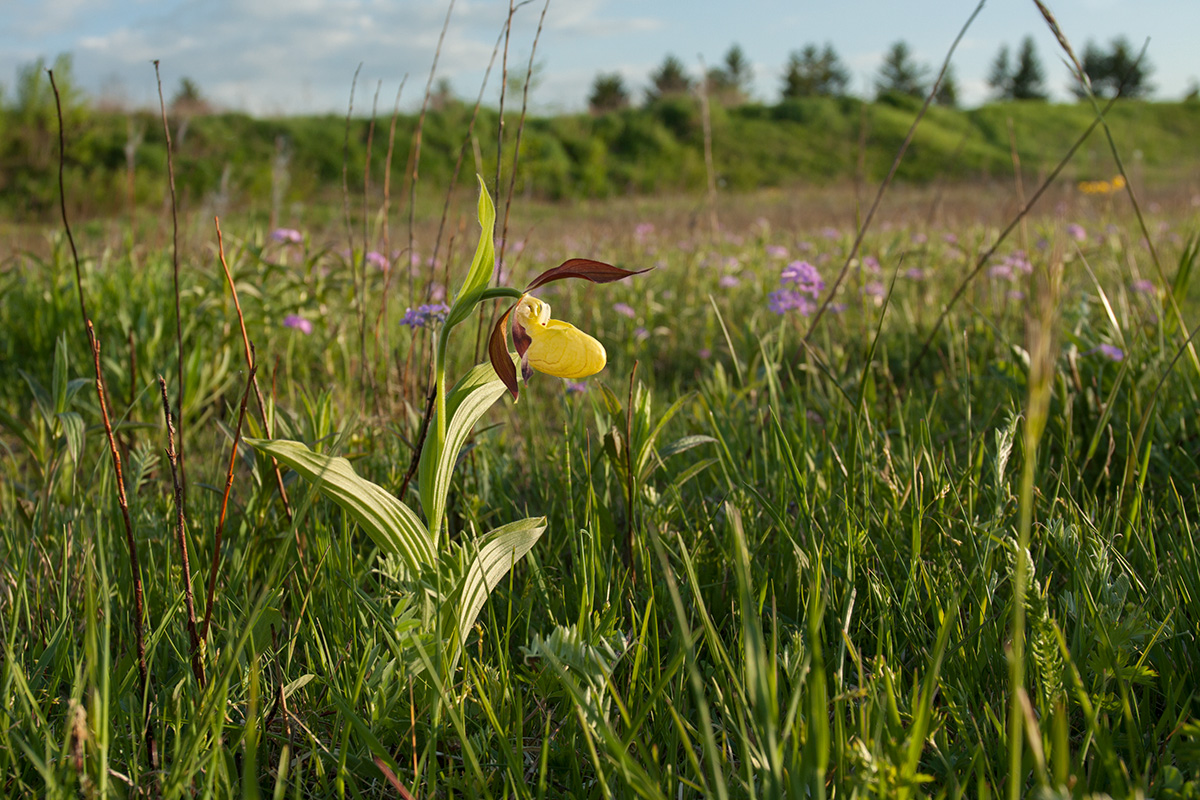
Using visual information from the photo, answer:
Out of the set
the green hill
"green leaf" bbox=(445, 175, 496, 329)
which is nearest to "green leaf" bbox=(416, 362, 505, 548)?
"green leaf" bbox=(445, 175, 496, 329)

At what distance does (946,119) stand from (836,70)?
18601 mm

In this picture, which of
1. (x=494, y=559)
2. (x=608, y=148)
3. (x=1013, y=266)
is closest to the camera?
(x=494, y=559)

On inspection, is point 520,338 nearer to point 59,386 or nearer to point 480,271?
point 480,271

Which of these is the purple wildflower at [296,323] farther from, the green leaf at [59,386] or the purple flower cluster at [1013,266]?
the purple flower cluster at [1013,266]

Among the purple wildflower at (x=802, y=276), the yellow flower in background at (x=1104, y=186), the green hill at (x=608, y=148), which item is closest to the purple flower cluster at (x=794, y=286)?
the purple wildflower at (x=802, y=276)

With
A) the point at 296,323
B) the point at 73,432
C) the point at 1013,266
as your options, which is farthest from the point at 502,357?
the point at 1013,266

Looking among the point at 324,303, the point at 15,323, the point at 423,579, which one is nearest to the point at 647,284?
the point at 324,303

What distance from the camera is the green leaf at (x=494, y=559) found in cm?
95

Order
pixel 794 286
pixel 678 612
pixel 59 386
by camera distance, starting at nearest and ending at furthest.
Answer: pixel 678 612 → pixel 59 386 → pixel 794 286

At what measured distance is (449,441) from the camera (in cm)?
94

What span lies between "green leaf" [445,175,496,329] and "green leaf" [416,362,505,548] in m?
0.11

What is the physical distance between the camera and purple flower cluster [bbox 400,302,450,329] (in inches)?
55.8

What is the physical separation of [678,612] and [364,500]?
489 millimetres

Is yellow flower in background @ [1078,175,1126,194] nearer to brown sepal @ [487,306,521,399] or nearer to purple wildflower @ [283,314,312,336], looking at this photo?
purple wildflower @ [283,314,312,336]
